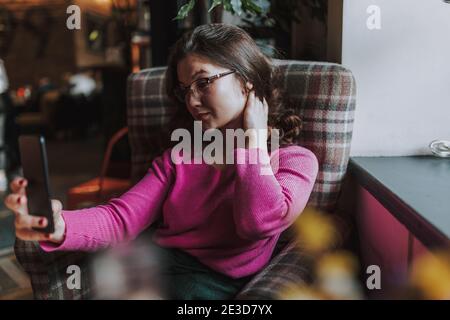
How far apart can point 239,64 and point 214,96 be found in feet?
0.34

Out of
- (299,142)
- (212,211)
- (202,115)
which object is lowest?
(212,211)

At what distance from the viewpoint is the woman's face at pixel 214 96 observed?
3.48 feet

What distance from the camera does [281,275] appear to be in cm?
100

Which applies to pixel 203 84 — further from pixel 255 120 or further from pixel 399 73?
pixel 399 73

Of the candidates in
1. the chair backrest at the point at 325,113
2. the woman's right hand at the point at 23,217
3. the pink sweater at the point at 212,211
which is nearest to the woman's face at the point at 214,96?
the pink sweater at the point at 212,211

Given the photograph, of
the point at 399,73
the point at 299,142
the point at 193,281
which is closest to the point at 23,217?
the point at 193,281

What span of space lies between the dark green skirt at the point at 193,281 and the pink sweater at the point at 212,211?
2 cm

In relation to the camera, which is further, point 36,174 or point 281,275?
point 281,275

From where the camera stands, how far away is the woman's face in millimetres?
1060

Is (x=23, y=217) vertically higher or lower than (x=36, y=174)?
lower

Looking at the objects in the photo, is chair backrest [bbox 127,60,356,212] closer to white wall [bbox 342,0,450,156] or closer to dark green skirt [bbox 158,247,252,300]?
white wall [bbox 342,0,450,156]

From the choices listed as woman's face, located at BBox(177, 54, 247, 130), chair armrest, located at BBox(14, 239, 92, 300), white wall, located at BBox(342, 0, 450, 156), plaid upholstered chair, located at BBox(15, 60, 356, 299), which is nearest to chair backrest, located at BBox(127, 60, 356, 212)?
plaid upholstered chair, located at BBox(15, 60, 356, 299)
